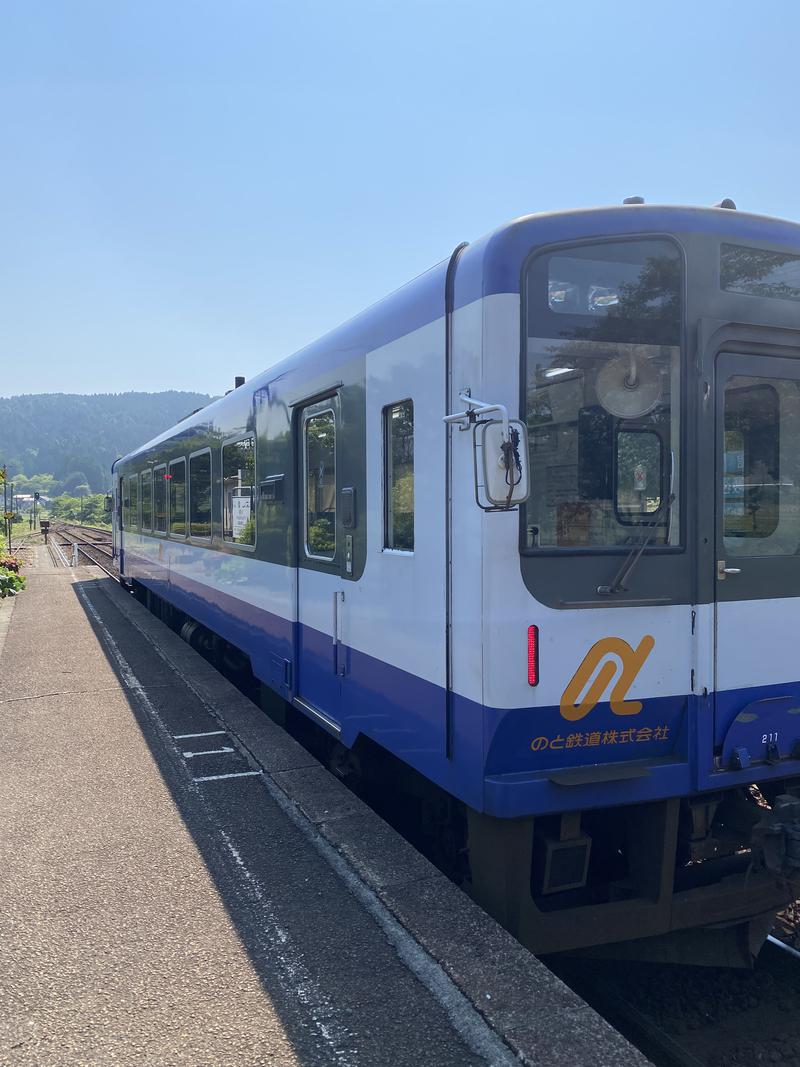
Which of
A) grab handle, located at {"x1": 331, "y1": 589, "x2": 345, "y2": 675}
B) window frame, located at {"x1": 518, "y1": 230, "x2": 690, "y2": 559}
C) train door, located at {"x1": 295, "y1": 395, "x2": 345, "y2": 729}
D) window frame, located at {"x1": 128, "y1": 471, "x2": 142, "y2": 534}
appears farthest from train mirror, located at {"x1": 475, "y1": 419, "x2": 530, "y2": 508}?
window frame, located at {"x1": 128, "y1": 471, "x2": 142, "y2": 534}

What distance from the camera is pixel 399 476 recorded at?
4344 millimetres

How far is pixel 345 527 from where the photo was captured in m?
4.96

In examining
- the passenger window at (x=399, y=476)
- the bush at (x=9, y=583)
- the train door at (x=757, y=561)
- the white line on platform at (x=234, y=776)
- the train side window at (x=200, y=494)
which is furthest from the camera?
the bush at (x=9, y=583)

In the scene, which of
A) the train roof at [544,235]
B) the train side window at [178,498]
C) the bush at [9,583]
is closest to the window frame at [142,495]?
the train side window at [178,498]

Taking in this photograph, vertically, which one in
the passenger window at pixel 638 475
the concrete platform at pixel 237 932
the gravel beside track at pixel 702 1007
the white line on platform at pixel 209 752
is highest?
the passenger window at pixel 638 475

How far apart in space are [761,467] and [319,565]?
110 inches

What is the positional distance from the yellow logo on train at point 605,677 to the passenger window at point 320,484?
214 cm

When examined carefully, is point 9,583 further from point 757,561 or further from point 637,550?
point 757,561

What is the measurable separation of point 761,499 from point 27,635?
35.4 ft

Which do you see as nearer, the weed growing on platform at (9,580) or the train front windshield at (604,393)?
the train front windshield at (604,393)

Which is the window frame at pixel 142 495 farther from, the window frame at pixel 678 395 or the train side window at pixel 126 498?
the window frame at pixel 678 395

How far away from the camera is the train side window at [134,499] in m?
15.1

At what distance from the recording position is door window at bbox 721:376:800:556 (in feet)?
12.3

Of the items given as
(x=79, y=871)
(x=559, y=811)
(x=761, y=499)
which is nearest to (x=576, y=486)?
(x=761, y=499)
